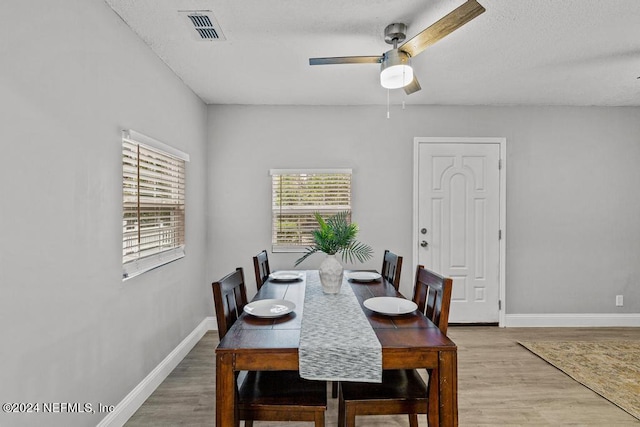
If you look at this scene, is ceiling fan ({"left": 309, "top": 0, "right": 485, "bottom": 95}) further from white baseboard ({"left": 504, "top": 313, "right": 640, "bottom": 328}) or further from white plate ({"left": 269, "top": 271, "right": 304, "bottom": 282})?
white baseboard ({"left": 504, "top": 313, "right": 640, "bottom": 328})

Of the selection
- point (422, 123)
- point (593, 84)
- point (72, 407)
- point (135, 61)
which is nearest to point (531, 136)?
point (593, 84)

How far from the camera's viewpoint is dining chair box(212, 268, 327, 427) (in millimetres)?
1596

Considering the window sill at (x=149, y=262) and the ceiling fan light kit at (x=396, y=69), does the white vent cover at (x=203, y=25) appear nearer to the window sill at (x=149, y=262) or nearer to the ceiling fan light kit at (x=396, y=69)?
the ceiling fan light kit at (x=396, y=69)

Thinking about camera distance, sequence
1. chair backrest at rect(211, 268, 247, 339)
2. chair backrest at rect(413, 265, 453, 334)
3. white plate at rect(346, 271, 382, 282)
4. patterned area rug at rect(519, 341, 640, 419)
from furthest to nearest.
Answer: white plate at rect(346, 271, 382, 282), patterned area rug at rect(519, 341, 640, 419), chair backrest at rect(413, 265, 453, 334), chair backrest at rect(211, 268, 247, 339)

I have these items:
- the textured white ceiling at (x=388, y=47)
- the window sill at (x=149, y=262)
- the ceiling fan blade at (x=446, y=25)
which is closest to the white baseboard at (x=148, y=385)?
the window sill at (x=149, y=262)

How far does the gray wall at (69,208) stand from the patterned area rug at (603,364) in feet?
10.6

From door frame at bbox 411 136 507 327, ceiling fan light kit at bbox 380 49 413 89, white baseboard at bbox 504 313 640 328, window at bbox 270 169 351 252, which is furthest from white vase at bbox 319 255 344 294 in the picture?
white baseboard at bbox 504 313 640 328

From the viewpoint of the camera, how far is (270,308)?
194 cm

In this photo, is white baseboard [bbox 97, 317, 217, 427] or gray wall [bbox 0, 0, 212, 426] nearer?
gray wall [bbox 0, 0, 212, 426]

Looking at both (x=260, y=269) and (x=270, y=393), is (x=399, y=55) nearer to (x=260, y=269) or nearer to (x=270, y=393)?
(x=260, y=269)

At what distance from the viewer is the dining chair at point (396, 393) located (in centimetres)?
165

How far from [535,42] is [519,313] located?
289 cm

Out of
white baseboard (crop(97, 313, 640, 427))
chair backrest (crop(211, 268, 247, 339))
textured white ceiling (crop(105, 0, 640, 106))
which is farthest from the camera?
white baseboard (crop(97, 313, 640, 427))

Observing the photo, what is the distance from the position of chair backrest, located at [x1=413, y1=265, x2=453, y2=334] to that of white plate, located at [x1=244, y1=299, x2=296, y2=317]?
75 cm
